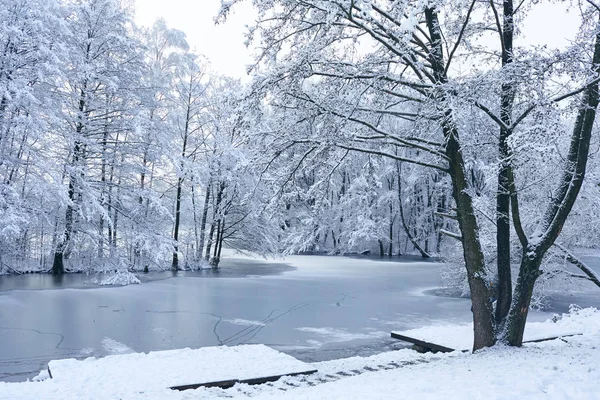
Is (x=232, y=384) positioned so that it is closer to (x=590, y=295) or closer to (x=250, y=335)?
(x=250, y=335)

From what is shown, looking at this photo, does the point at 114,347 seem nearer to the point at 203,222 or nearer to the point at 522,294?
the point at 522,294

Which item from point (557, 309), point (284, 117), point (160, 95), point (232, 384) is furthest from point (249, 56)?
point (160, 95)

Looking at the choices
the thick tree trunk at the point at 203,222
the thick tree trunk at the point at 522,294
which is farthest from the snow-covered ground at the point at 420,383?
the thick tree trunk at the point at 203,222

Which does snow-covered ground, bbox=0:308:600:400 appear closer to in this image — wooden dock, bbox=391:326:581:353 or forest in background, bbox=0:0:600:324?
wooden dock, bbox=391:326:581:353

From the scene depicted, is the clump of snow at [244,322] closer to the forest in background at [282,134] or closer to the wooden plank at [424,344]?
the forest in background at [282,134]

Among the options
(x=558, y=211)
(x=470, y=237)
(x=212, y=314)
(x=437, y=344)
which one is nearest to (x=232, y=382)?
(x=470, y=237)

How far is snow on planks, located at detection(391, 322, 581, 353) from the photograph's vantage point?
28.8ft

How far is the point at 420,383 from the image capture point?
500 centimetres

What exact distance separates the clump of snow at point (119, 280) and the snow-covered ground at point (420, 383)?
10.5 m

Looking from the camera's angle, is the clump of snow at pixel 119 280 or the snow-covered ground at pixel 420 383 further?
the clump of snow at pixel 119 280

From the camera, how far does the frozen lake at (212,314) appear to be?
9000mm

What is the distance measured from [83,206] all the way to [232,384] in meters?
13.5

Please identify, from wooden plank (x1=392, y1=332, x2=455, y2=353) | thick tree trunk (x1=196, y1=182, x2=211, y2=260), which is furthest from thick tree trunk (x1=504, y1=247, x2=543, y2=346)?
thick tree trunk (x1=196, y1=182, x2=211, y2=260)

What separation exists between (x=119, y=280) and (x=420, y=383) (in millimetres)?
14059
